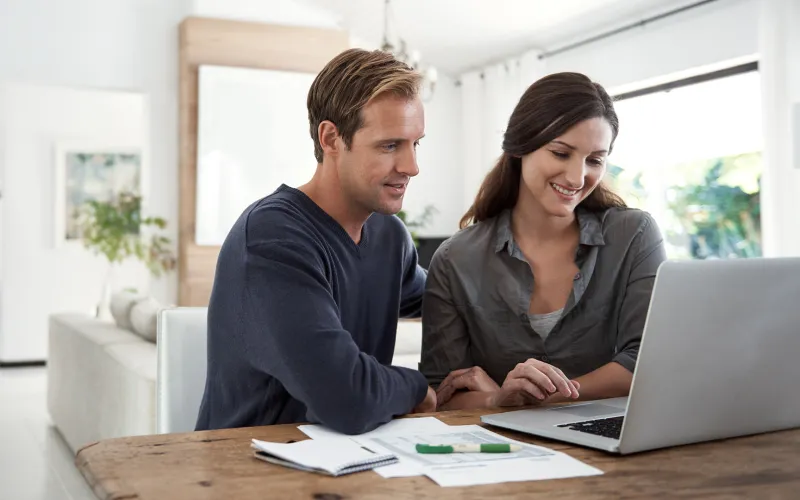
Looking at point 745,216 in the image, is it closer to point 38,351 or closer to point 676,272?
point 676,272

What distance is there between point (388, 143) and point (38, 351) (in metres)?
7.08

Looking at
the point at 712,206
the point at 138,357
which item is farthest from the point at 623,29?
the point at 138,357

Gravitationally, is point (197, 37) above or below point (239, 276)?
above

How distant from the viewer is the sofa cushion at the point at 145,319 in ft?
13.1

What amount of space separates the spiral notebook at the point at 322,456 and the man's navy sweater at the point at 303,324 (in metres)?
0.12

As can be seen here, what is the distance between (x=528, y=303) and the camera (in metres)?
1.90

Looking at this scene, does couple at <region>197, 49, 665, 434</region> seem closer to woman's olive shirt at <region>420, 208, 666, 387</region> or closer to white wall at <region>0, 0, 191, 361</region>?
woman's olive shirt at <region>420, 208, 666, 387</region>

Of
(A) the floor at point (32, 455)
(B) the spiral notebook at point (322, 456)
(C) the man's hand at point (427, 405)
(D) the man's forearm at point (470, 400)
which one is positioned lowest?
(A) the floor at point (32, 455)

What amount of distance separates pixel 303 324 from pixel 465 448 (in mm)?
342

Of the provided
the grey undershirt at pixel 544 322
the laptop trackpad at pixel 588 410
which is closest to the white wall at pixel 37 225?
the grey undershirt at pixel 544 322

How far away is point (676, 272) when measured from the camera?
1.14 m

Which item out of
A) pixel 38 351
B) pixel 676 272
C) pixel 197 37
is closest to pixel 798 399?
pixel 676 272

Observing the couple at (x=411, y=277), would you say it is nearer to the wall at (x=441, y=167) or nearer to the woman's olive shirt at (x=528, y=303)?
the woman's olive shirt at (x=528, y=303)

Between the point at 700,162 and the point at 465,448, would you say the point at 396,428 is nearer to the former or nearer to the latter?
the point at 465,448
